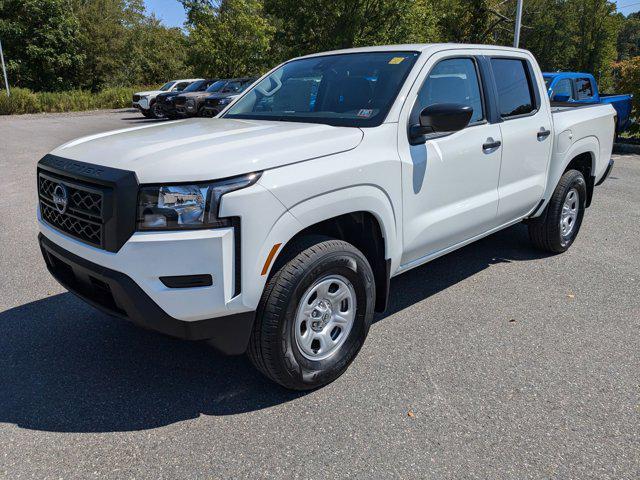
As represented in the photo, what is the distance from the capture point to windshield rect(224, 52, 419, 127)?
346cm

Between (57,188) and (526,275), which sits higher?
(57,188)

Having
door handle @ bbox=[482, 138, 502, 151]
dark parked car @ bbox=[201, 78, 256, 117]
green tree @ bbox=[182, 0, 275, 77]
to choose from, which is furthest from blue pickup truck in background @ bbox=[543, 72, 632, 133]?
green tree @ bbox=[182, 0, 275, 77]

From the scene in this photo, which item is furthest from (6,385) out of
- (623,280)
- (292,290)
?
(623,280)

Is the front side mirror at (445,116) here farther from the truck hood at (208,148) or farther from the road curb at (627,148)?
the road curb at (627,148)

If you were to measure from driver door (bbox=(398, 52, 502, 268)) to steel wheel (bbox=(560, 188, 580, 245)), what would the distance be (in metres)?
1.48

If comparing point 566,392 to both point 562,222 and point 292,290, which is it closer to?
point 292,290

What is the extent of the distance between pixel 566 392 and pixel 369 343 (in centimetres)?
124

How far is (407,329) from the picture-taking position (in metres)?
3.90

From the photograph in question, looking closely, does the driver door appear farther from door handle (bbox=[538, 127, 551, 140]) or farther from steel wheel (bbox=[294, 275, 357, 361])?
door handle (bbox=[538, 127, 551, 140])

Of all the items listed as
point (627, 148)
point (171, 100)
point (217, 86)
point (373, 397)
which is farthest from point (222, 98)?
point (373, 397)

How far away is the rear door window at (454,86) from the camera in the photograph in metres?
3.64

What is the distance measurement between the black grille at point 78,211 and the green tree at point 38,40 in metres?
41.1

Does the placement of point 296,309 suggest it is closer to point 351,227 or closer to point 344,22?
point 351,227

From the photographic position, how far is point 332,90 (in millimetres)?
3797
